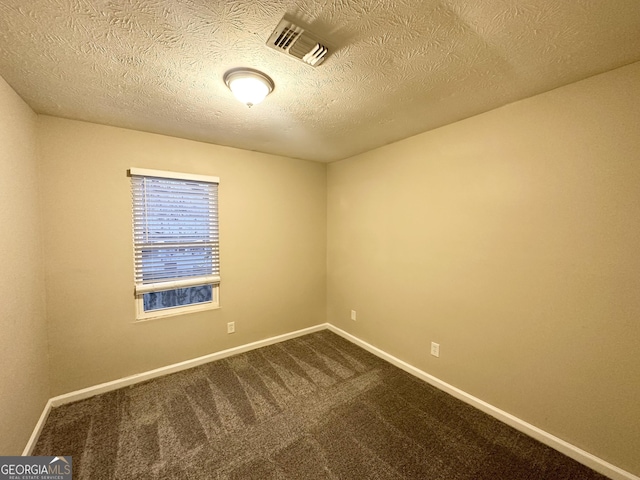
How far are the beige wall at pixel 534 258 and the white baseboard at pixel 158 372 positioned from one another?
151cm

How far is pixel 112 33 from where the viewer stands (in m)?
1.14

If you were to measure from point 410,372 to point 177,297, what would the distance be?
2.50 metres

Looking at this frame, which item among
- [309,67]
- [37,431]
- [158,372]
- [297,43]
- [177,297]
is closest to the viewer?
[297,43]

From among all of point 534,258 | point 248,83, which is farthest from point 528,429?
point 248,83

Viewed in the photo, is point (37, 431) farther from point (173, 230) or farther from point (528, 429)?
point (528, 429)

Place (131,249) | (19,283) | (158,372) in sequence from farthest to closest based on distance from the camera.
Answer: (158,372) → (131,249) → (19,283)

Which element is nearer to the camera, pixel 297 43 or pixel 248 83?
pixel 297 43

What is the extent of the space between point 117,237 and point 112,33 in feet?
5.47

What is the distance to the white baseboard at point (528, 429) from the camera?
1465 mm

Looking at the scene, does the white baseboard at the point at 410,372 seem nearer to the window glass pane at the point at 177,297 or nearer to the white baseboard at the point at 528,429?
the white baseboard at the point at 528,429

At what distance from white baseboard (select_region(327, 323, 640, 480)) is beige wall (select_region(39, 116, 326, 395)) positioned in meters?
1.62

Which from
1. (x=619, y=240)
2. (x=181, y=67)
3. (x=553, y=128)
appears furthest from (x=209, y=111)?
(x=619, y=240)

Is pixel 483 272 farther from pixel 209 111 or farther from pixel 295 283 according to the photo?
pixel 209 111

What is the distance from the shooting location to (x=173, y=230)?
248cm
